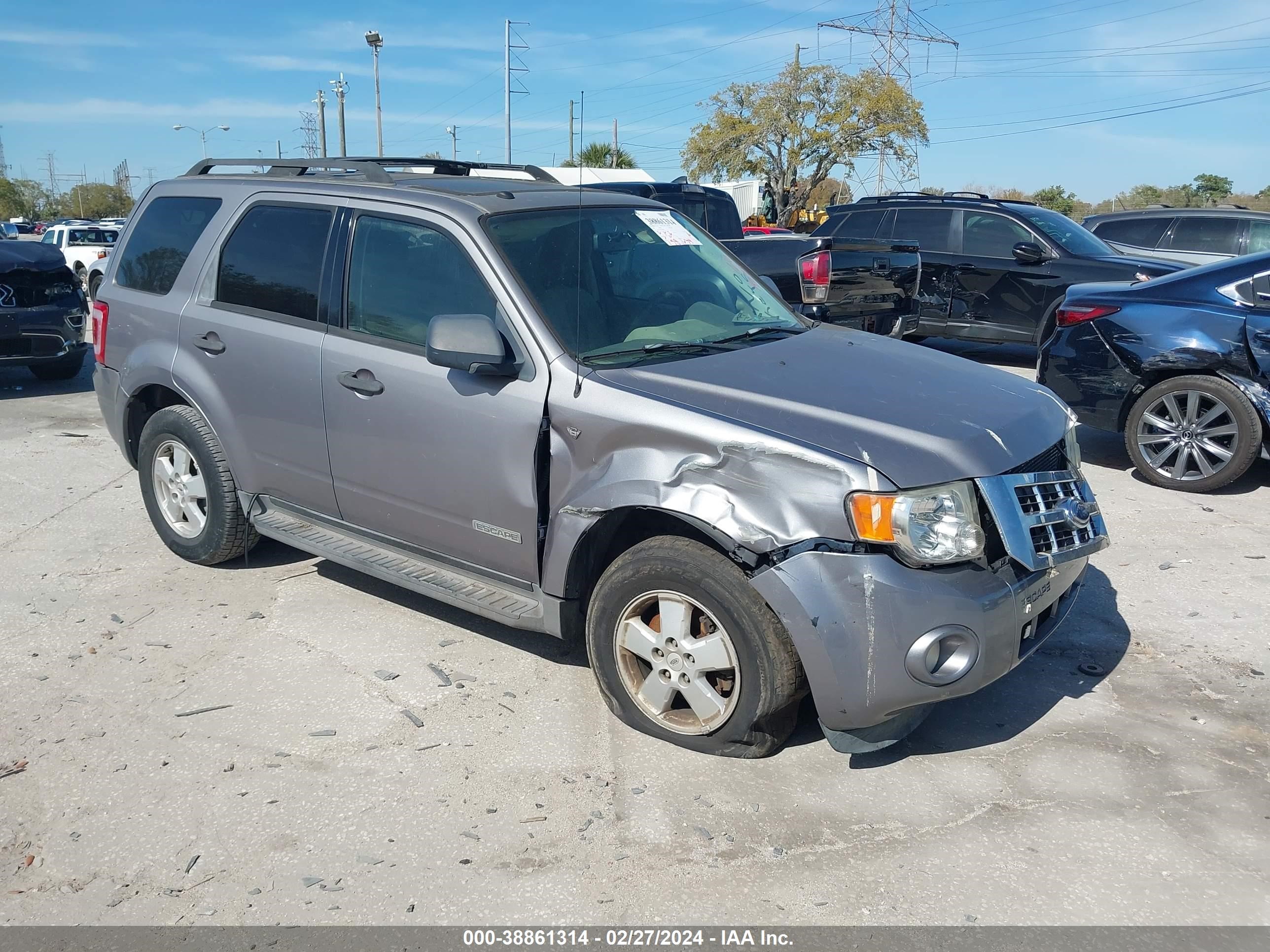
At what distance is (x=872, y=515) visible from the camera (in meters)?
3.07

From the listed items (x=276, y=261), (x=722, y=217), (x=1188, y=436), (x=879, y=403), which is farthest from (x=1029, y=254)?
(x=276, y=261)

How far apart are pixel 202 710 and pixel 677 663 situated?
187cm

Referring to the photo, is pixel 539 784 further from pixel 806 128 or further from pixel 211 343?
pixel 806 128

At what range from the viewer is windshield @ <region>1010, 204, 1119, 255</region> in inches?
435

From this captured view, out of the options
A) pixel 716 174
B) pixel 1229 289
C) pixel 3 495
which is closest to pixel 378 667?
pixel 3 495

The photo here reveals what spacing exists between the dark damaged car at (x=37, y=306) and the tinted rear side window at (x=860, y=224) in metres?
8.36

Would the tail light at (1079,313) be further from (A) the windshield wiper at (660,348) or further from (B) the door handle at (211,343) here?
→ (B) the door handle at (211,343)

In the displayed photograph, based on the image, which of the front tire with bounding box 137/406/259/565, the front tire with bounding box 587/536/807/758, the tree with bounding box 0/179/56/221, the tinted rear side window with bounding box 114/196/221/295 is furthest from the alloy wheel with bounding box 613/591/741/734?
the tree with bounding box 0/179/56/221

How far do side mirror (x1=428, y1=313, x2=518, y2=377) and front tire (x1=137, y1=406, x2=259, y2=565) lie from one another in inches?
72.4

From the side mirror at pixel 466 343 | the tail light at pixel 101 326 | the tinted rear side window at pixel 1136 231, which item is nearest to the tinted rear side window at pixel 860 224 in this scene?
the tinted rear side window at pixel 1136 231

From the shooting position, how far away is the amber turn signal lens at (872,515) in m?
3.07

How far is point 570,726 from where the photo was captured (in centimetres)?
Answer: 383

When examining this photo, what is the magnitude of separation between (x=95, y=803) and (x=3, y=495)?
422cm

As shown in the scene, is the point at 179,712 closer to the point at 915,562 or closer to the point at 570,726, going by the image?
the point at 570,726
